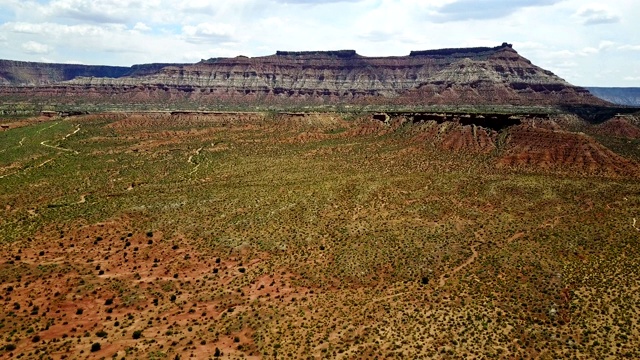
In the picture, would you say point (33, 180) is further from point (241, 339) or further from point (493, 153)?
point (493, 153)

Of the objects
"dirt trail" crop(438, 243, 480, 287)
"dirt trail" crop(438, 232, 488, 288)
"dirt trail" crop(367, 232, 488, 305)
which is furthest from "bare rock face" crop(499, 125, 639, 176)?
"dirt trail" crop(438, 243, 480, 287)

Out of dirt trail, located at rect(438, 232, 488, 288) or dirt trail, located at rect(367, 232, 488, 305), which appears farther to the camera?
dirt trail, located at rect(438, 232, 488, 288)

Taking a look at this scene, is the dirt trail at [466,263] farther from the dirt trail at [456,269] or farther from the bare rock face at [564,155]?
the bare rock face at [564,155]

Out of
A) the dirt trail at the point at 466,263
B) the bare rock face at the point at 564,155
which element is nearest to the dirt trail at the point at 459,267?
the dirt trail at the point at 466,263

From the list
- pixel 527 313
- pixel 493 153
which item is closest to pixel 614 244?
pixel 527 313

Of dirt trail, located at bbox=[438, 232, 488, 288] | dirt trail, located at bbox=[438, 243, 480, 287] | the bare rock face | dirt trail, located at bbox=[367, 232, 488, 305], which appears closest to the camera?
dirt trail, located at bbox=[367, 232, 488, 305]

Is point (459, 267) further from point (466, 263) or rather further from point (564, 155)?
point (564, 155)

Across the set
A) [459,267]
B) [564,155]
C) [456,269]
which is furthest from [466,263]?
[564,155]

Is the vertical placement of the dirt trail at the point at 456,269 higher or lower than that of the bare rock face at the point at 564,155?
lower

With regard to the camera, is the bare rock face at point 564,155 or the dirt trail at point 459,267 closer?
the dirt trail at point 459,267

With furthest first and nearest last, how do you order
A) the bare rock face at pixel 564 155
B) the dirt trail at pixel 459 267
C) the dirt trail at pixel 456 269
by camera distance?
the bare rock face at pixel 564 155 → the dirt trail at pixel 459 267 → the dirt trail at pixel 456 269

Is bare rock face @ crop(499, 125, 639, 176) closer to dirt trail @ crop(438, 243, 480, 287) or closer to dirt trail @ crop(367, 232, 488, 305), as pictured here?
dirt trail @ crop(367, 232, 488, 305)
